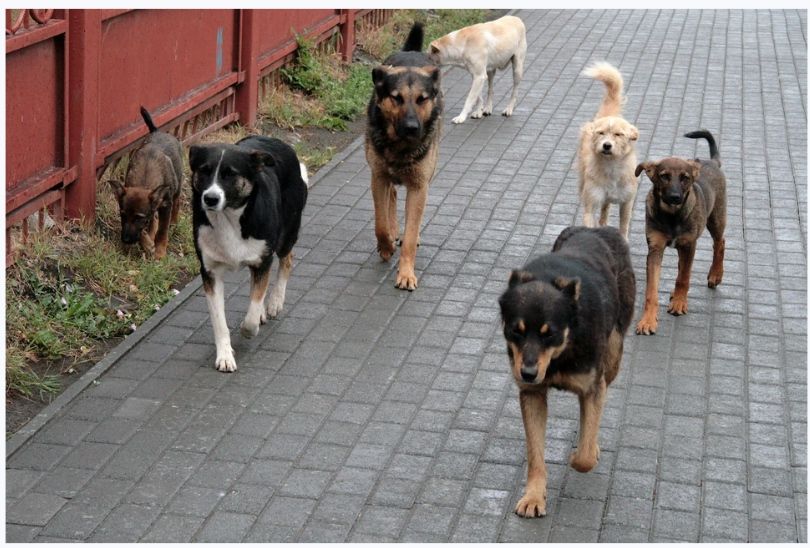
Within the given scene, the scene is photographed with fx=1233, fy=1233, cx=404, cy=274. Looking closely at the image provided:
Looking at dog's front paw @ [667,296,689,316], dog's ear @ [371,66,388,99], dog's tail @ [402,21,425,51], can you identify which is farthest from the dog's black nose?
dog's tail @ [402,21,425,51]

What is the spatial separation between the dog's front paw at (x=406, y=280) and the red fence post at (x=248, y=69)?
402cm

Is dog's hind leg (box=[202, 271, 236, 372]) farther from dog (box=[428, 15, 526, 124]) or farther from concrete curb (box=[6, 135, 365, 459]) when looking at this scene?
dog (box=[428, 15, 526, 124])

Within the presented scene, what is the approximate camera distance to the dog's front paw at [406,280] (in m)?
8.96

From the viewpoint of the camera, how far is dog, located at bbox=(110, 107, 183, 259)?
8.91m

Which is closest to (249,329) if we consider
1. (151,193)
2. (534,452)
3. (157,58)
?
(151,193)

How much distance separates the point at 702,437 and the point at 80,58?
5240 millimetres

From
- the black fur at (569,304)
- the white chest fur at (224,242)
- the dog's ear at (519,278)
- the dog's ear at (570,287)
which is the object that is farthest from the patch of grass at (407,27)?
the dog's ear at (570,287)

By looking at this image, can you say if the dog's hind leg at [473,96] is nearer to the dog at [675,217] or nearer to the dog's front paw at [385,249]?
the dog's front paw at [385,249]

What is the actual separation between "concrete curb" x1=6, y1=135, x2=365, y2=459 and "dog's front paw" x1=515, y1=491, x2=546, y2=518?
2.63 meters

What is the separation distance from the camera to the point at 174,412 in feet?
22.7

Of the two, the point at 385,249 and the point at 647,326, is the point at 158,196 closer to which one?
the point at 385,249

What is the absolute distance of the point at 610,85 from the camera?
1027 centimetres

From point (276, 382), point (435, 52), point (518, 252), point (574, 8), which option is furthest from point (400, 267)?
point (574, 8)

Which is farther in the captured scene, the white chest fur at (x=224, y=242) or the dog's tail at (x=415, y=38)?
the dog's tail at (x=415, y=38)
